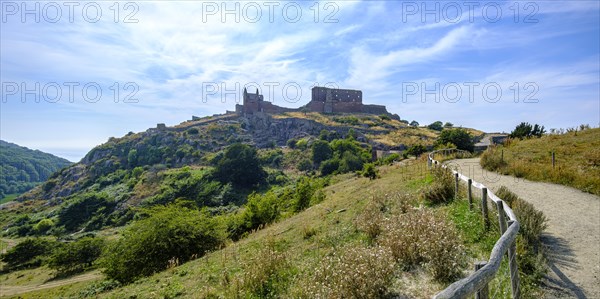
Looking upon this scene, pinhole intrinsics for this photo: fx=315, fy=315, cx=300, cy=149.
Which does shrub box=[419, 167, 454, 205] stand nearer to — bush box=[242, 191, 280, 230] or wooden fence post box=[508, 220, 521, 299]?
wooden fence post box=[508, 220, 521, 299]

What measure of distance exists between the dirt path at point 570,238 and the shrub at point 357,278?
7.20 ft

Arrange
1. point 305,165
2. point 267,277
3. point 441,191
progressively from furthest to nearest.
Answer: point 305,165 → point 441,191 → point 267,277

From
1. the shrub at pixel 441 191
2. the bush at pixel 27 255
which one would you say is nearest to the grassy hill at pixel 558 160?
the shrub at pixel 441 191

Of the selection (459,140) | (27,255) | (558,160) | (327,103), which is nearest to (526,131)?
(459,140)

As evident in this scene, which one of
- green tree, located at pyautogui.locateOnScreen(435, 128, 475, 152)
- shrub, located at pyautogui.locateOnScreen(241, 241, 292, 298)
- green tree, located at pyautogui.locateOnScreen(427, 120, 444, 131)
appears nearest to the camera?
shrub, located at pyautogui.locateOnScreen(241, 241, 292, 298)

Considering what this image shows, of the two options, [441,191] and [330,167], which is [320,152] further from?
[441,191]

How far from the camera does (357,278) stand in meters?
4.68

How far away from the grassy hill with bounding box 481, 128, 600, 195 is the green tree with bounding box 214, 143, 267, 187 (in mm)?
44422

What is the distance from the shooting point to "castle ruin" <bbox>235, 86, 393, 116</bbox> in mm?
109375

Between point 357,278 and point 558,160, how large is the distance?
15583mm

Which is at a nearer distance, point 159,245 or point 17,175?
point 159,245

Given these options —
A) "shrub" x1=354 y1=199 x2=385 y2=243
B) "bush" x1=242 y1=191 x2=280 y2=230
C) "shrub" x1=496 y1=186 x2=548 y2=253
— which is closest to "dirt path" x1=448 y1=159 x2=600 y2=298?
"shrub" x1=496 y1=186 x2=548 y2=253

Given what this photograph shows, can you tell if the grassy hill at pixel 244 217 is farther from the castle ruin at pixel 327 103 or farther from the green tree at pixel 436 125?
the green tree at pixel 436 125

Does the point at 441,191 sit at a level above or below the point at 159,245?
above
